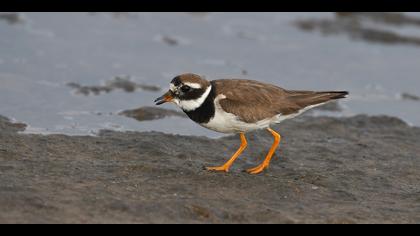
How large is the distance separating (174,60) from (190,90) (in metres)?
4.87

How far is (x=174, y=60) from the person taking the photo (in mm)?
12914

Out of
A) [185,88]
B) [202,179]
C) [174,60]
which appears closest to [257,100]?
[185,88]

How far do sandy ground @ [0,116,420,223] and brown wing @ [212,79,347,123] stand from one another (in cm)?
67

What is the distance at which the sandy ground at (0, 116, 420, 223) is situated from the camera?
21.3 ft

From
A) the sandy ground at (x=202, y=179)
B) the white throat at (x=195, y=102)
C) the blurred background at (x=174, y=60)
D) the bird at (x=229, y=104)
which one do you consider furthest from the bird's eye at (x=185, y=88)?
the blurred background at (x=174, y=60)

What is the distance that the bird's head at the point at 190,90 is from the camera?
8.08 metres

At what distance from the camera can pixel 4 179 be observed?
276 inches

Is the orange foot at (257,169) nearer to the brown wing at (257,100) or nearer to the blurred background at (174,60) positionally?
the brown wing at (257,100)

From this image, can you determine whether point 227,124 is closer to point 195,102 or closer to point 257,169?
point 195,102

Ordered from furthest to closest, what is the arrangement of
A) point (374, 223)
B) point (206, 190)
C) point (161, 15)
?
1. point (161, 15)
2. point (206, 190)
3. point (374, 223)

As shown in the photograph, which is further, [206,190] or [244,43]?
[244,43]
